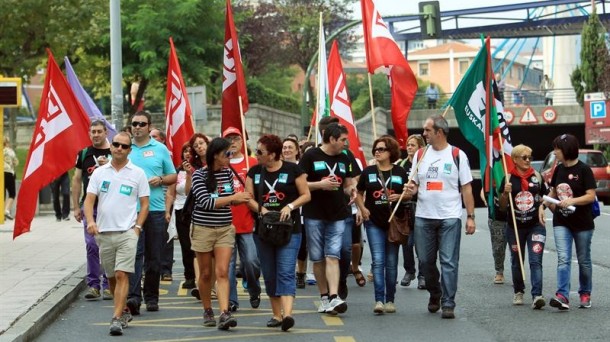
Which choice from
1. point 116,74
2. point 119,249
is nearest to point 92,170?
point 119,249

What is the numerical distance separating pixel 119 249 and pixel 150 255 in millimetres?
1315

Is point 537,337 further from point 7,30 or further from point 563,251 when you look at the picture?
point 7,30

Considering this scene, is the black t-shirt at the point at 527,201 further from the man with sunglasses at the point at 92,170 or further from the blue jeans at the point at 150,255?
the man with sunglasses at the point at 92,170

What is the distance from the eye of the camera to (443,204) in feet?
37.4

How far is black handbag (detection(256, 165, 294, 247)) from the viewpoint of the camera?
10651 millimetres

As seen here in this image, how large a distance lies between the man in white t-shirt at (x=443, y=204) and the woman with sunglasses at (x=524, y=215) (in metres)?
0.85

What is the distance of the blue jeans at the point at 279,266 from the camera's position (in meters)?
10.7

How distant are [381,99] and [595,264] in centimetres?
3965

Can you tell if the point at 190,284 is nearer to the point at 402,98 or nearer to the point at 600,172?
the point at 402,98

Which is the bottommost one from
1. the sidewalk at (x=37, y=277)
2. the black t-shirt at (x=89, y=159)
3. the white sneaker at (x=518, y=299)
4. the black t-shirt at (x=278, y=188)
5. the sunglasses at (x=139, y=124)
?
the white sneaker at (x=518, y=299)

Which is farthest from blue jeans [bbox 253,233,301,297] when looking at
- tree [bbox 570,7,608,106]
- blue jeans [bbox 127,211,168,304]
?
tree [bbox 570,7,608,106]

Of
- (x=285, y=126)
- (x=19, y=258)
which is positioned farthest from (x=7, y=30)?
(x=19, y=258)

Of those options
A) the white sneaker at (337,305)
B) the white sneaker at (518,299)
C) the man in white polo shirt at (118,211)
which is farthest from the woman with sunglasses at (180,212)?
the white sneaker at (518,299)

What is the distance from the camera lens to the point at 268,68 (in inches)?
2489
